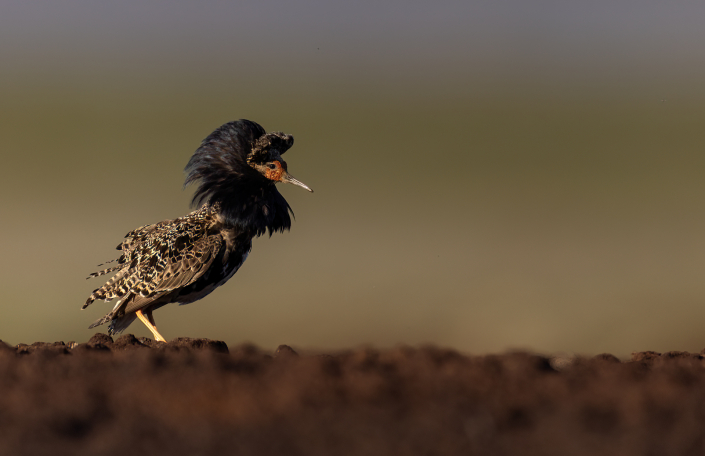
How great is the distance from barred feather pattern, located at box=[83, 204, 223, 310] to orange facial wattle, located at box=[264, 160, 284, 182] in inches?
38.6

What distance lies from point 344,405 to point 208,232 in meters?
6.28

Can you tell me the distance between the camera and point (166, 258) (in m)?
12.3

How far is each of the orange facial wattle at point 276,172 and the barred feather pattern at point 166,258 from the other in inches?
38.6

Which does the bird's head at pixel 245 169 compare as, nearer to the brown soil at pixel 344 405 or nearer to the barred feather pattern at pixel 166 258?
the barred feather pattern at pixel 166 258

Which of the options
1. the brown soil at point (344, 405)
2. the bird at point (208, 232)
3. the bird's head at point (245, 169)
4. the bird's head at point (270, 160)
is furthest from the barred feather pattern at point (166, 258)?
the brown soil at point (344, 405)

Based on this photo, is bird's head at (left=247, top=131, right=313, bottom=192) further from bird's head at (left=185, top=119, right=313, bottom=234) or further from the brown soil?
the brown soil

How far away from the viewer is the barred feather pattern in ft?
40.0

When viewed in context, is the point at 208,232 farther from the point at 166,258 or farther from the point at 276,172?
the point at 276,172

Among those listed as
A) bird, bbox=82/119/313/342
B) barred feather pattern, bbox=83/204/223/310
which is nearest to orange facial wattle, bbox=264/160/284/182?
bird, bbox=82/119/313/342

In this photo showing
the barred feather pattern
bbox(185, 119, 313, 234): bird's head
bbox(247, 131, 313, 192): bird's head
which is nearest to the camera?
the barred feather pattern

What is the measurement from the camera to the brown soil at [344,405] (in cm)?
609

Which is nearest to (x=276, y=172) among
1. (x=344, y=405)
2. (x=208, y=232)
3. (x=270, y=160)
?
(x=270, y=160)

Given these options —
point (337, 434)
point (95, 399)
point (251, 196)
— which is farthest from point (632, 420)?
point (251, 196)

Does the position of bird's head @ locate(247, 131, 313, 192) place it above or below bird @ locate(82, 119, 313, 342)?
above
